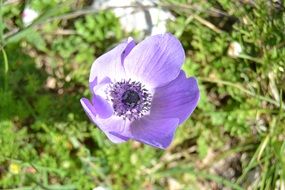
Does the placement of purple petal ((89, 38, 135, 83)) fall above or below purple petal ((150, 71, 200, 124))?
above

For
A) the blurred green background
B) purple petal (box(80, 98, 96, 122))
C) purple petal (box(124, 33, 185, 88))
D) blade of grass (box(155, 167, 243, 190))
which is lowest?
blade of grass (box(155, 167, 243, 190))

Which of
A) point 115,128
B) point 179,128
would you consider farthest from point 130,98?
point 179,128

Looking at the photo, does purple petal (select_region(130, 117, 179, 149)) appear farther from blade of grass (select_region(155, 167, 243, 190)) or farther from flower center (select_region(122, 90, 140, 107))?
blade of grass (select_region(155, 167, 243, 190))

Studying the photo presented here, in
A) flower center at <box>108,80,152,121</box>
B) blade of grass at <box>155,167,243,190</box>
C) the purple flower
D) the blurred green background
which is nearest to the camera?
the purple flower

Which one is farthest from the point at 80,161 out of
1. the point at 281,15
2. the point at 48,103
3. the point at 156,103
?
the point at 281,15

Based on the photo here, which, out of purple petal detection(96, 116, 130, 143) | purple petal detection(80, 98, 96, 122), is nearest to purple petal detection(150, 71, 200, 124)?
purple petal detection(96, 116, 130, 143)

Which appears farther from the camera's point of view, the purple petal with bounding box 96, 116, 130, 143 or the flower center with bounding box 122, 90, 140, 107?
the flower center with bounding box 122, 90, 140, 107

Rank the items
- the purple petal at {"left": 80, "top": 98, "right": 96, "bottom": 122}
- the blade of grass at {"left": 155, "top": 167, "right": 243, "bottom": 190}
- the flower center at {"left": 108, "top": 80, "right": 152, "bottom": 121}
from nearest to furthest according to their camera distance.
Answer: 1. the purple petal at {"left": 80, "top": 98, "right": 96, "bottom": 122}
2. the flower center at {"left": 108, "top": 80, "right": 152, "bottom": 121}
3. the blade of grass at {"left": 155, "top": 167, "right": 243, "bottom": 190}
